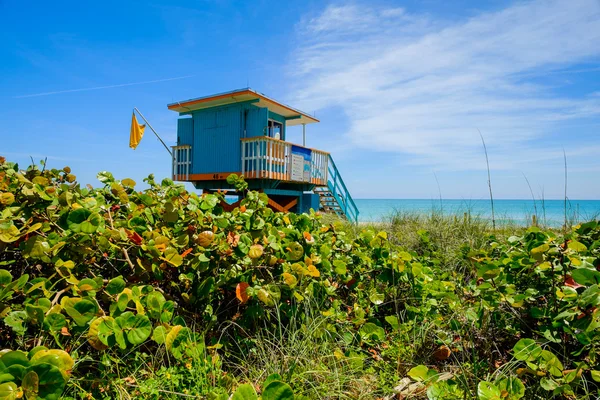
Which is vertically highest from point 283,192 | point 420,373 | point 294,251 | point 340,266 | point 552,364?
point 283,192

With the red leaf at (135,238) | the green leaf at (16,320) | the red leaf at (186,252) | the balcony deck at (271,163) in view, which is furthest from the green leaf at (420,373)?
the balcony deck at (271,163)

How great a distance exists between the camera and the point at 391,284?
2.32 meters

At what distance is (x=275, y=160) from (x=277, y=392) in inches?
469

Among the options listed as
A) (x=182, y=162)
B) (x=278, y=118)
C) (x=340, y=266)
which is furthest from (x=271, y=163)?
(x=340, y=266)

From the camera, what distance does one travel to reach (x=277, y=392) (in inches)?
34.3

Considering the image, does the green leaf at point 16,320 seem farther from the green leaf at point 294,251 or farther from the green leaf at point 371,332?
the green leaf at point 371,332

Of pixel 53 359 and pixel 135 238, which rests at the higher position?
pixel 135 238

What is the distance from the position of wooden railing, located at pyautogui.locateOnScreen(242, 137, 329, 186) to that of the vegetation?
994 centimetres

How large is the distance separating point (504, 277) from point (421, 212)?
5781 mm

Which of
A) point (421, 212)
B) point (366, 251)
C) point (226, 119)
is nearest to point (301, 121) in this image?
point (226, 119)

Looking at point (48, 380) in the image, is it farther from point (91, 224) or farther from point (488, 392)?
point (488, 392)

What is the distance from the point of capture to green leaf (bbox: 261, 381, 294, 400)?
2.85 ft

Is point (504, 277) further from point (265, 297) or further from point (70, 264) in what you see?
point (70, 264)

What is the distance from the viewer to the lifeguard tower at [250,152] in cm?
1261
